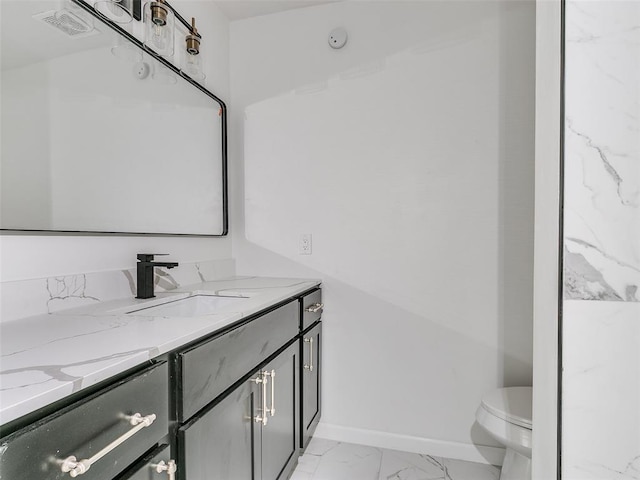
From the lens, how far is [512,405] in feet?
5.00

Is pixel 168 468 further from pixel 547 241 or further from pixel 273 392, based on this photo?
pixel 547 241

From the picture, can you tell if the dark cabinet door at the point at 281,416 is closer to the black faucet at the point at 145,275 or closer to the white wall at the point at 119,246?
the black faucet at the point at 145,275

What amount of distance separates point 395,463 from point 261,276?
1201 millimetres

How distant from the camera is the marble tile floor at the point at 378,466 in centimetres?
175

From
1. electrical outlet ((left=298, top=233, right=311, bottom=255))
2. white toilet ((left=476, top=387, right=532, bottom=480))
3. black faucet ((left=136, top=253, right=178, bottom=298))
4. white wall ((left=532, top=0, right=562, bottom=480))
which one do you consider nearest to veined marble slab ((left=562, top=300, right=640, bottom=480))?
white wall ((left=532, top=0, right=562, bottom=480))

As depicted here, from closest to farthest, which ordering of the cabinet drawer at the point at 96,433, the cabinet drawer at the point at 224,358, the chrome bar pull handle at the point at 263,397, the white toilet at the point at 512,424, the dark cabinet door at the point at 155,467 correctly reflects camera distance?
the cabinet drawer at the point at 96,433 → the dark cabinet door at the point at 155,467 → the cabinet drawer at the point at 224,358 → the chrome bar pull handle at the point at 263,397 → the white toilet at the point at 512,424

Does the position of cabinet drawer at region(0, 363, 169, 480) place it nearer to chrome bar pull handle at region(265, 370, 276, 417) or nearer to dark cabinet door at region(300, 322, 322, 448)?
chrome bar pull handle at region(265, 370, 276, 417)

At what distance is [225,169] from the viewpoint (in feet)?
7.04

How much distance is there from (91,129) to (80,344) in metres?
0.86

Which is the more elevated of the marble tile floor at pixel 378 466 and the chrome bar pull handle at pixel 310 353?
the chrome bar pull handle at pixel 310 353

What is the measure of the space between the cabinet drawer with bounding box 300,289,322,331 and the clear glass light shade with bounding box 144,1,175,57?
1261 millimetres

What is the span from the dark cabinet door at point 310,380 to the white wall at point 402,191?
11 centimetres

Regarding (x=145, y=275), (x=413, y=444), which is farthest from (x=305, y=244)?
(x=413, y=444)

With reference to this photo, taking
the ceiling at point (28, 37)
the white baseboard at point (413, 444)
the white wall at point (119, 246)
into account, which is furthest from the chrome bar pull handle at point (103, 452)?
the white baseboard at point (413, 444)
